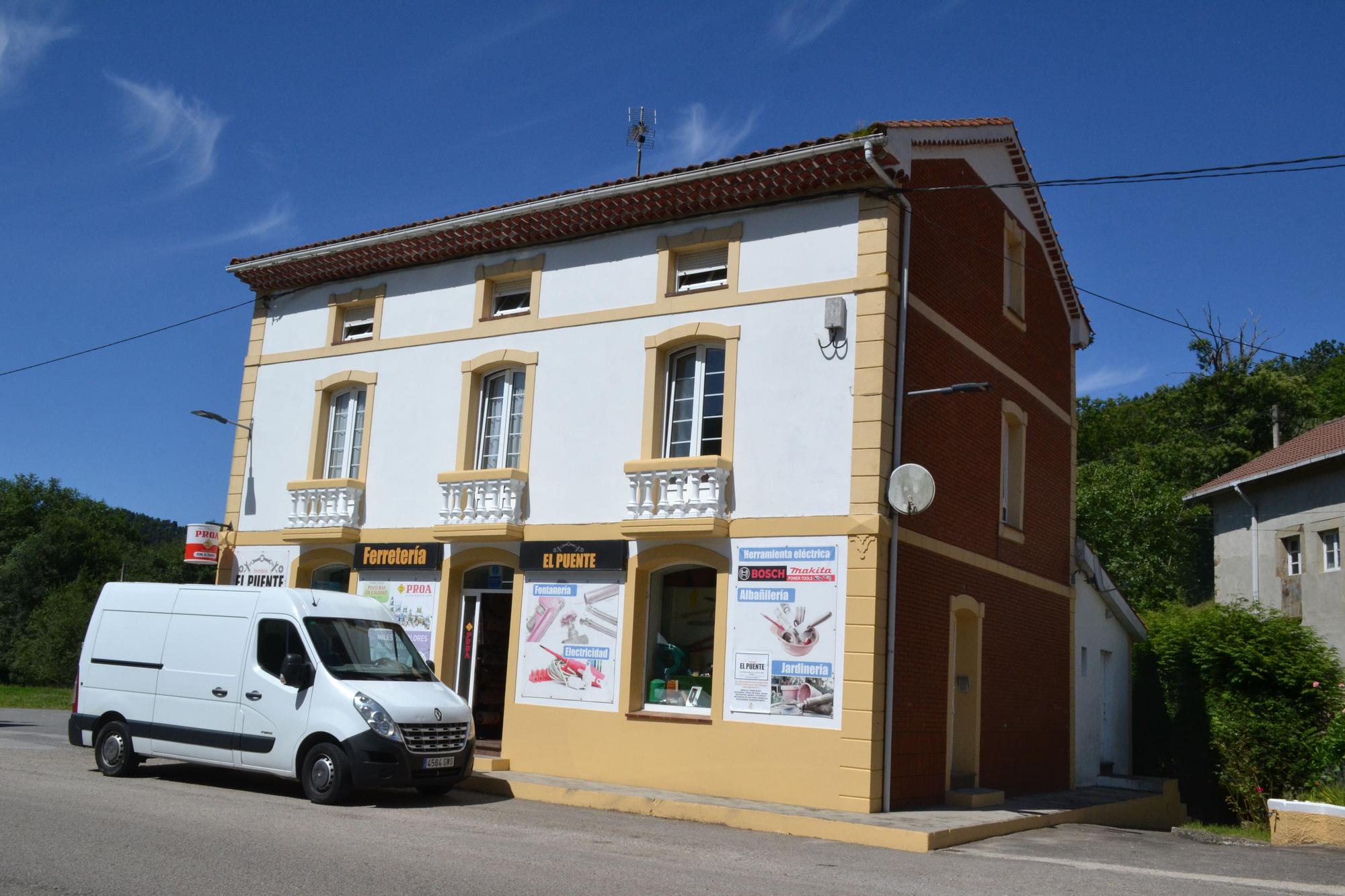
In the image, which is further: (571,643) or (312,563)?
(312,563)

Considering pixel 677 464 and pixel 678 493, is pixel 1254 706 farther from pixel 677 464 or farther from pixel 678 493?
pixel 677 464

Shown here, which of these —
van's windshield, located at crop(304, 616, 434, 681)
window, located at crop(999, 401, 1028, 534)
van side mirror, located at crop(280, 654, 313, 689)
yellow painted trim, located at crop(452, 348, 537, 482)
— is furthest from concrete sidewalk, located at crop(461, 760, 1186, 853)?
yellow painted trim, located at crop(452, 348, 537, 482)

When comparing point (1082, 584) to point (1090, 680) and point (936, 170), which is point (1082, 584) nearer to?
point (1090, 680)

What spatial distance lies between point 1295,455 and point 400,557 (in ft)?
78.8

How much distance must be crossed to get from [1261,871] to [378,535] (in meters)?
12.3

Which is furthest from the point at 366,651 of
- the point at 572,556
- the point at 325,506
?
the point at 325,506

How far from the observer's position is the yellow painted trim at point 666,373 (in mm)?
14609

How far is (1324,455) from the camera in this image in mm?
27438

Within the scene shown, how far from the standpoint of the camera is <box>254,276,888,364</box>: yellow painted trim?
14.2 m

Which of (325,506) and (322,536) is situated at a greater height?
Result: (325,506)

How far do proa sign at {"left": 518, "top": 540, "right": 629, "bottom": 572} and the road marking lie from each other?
225 inches

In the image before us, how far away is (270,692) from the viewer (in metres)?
12.2

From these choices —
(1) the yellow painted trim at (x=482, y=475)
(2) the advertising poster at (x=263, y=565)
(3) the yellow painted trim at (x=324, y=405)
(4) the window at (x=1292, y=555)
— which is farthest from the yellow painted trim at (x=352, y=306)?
(4) the window at (x=1292, y=555)

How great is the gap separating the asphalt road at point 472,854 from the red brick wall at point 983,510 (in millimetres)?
2362
